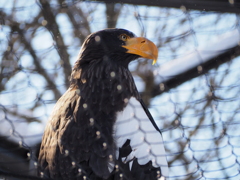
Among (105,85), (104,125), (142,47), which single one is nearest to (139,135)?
(104,125)

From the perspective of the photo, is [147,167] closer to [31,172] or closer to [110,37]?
[31,172]

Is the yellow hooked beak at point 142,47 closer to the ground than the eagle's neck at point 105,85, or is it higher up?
higher up

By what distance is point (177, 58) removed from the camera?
2.91m

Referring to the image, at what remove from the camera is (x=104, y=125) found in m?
2.37

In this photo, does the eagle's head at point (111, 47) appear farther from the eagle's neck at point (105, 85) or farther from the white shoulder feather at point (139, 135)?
the white shoulder feather at point (139, 135)

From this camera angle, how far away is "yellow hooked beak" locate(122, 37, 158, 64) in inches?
102

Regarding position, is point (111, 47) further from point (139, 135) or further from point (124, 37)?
point (139, 135)

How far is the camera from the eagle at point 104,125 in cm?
231

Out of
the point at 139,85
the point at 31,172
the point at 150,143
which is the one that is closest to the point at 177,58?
the point at 139,85

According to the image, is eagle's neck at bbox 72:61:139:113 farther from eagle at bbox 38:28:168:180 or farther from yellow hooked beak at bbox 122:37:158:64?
yellow hooked beak at bbox 122:37:158:64

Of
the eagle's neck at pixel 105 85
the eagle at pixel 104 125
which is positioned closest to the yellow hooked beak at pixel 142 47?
the eagle at pixel 104 125

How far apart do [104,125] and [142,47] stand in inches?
20.4

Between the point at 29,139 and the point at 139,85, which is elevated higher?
the point at 139,85

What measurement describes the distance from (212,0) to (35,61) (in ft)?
4.43
